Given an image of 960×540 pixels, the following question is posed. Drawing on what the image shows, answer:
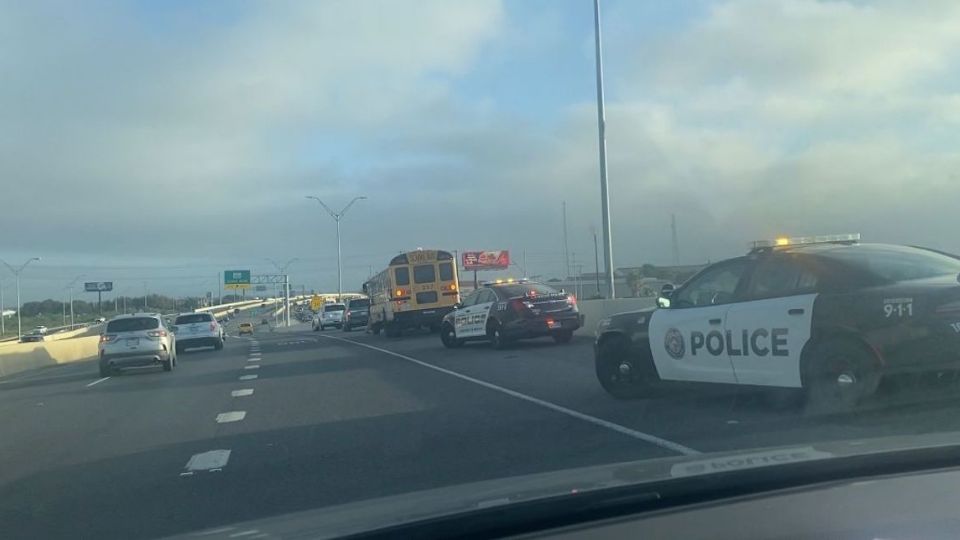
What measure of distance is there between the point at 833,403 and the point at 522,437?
2900 millimetres

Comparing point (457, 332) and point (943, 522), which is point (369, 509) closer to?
point (943, 522)

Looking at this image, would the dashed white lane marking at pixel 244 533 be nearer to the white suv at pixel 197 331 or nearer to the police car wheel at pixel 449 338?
the police car wheel at pixel 449 338

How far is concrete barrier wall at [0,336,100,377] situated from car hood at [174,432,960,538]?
29.5 meters

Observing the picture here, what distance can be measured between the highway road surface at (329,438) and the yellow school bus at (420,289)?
1844 cm

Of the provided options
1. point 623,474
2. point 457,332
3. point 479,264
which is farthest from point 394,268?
point 479,264

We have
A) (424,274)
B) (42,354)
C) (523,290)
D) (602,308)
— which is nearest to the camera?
(523,290)

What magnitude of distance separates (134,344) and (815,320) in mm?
18315

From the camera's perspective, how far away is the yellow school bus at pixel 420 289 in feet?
117

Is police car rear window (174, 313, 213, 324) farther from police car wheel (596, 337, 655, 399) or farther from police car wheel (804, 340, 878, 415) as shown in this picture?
police car wheel (804, 340, 878, 415)

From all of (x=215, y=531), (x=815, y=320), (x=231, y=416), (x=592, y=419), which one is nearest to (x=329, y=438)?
(x=592, y=419)

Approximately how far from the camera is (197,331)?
111ft

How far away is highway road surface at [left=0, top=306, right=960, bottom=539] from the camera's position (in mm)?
7621

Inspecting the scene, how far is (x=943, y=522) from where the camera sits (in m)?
3.20

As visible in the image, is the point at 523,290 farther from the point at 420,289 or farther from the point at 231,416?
the point at 420,289
